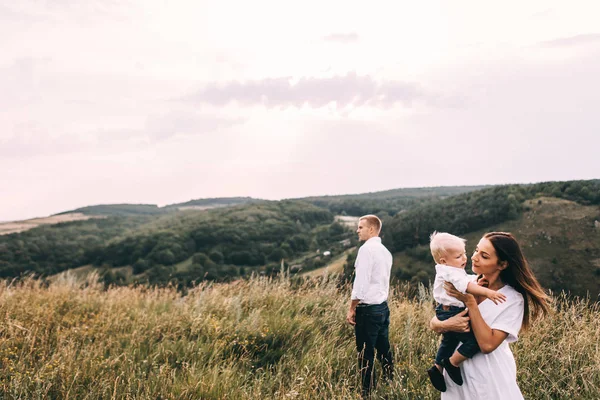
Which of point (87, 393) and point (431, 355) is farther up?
point (87, 393)

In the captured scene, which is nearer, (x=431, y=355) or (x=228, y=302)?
(x=431, y=355)

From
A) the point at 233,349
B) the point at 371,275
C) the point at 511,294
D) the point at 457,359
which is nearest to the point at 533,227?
the point at 371,275

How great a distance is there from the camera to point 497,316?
2.18 meters

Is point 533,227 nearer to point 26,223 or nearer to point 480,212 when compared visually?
point 480,212

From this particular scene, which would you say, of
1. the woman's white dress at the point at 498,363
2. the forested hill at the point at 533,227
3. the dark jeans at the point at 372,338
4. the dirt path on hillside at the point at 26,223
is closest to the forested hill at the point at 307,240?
the forested hill at the point at 533,227

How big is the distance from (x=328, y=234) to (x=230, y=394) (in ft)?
359

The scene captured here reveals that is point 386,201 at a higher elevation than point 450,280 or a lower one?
lower

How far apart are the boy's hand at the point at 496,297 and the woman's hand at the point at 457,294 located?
0.09 meters

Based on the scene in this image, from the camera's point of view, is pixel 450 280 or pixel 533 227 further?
pixel 533 227

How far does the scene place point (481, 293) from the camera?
82.7 inches

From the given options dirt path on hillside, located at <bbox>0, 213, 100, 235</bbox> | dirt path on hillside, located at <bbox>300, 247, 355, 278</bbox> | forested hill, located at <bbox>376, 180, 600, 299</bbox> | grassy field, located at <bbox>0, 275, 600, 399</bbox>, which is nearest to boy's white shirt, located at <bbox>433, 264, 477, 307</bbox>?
grassy field, located at <bbox>0, 275, 600, 399</bbox>

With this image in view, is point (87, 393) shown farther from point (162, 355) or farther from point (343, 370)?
point (343, 370)

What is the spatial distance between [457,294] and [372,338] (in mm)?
1976

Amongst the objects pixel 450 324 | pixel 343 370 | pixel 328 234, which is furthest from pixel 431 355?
pixel 328 234
